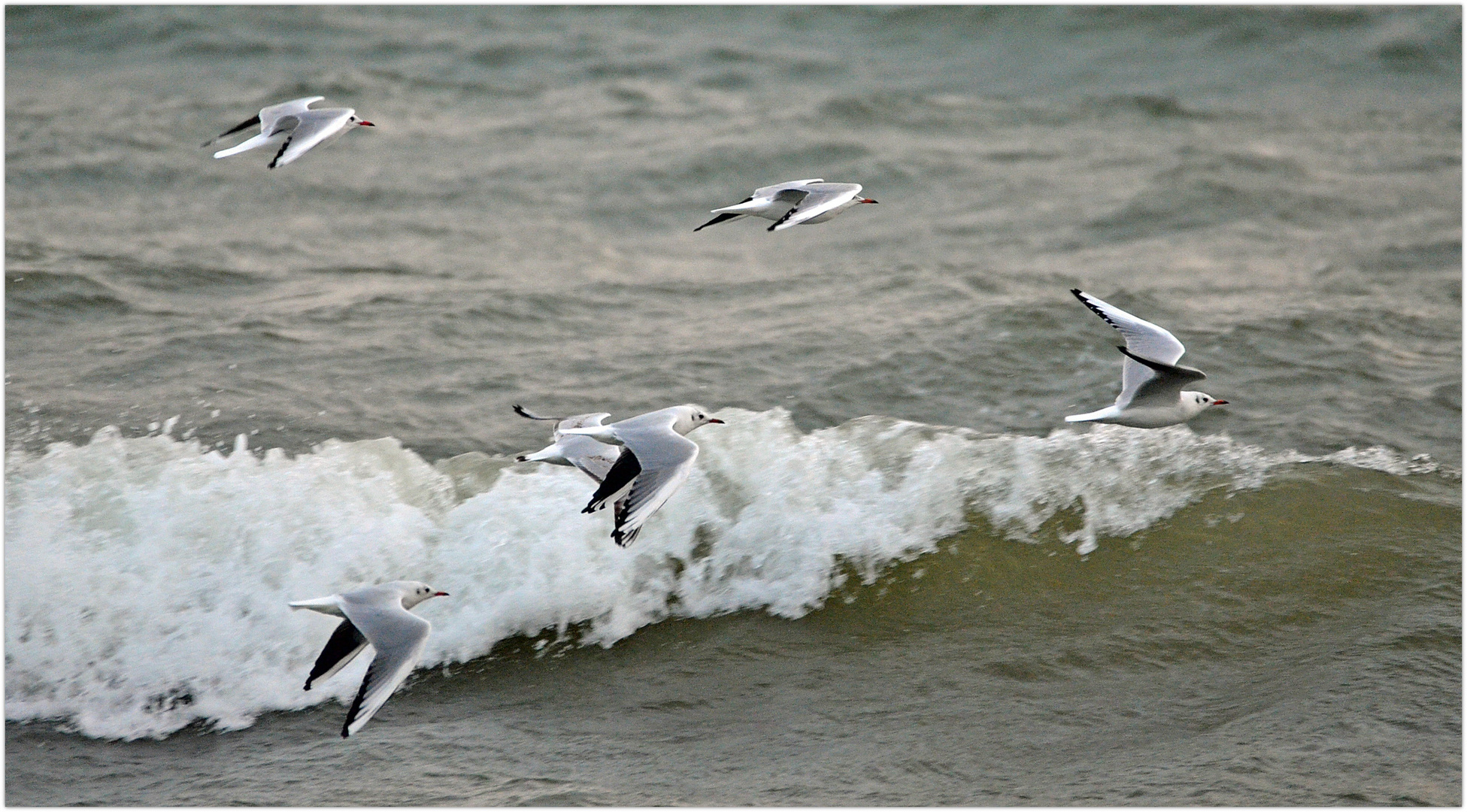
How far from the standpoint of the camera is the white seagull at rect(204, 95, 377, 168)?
614cm

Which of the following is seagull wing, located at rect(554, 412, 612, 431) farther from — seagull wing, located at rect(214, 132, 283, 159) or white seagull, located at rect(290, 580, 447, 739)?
seagull wing, located at rect(214, 132, 283, 159)

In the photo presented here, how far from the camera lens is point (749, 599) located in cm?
666

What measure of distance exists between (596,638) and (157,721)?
1.76m

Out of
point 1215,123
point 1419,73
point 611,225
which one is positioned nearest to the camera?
point 611,225

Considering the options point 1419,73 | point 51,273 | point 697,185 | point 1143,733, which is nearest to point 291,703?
point 1143,733

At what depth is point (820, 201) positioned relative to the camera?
5984 millimetres

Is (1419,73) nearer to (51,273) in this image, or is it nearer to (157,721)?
(51,273)

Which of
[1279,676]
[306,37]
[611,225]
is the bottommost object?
[1279,676]

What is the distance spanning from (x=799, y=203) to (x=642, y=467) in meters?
1.53

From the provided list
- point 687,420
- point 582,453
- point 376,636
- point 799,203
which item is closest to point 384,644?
point 376,636

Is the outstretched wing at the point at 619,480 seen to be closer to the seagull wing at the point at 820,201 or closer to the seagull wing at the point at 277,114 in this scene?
the seagull wing at the point at 820,201

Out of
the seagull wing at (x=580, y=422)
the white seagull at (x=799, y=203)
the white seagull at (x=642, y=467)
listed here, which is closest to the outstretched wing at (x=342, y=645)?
the white seagull at (x=642, y=467)

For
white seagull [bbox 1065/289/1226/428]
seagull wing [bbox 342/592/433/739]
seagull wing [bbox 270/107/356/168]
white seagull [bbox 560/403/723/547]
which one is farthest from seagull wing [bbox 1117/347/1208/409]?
seagull wing [bbox 270/107/356/168]

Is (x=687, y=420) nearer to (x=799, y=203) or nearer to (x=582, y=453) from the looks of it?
(x=582, y=453)
